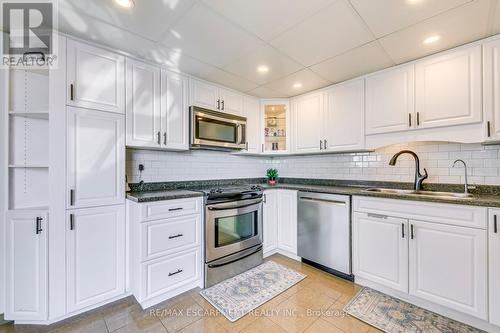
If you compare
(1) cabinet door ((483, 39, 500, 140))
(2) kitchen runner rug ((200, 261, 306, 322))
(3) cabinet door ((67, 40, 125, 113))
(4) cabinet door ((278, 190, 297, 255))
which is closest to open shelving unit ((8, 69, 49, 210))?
(3) cabinet door ((67, 40, 125, 113))

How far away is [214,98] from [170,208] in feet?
5.16

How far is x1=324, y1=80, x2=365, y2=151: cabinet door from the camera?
2.65 metres

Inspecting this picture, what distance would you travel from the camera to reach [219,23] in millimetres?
1691

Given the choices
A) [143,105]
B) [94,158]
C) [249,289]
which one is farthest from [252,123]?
[249,289]

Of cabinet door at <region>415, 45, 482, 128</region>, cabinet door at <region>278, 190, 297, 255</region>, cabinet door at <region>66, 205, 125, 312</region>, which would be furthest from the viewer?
cabinet door at <region>278, 190, 297, 255</region>

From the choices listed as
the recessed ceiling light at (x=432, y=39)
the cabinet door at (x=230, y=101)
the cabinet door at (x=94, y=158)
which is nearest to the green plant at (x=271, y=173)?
the cabinet door at (x=230, y=101)

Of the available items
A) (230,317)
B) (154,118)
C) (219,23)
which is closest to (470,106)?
(219,23)

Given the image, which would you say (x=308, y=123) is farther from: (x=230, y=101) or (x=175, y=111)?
(x=175, y=111)

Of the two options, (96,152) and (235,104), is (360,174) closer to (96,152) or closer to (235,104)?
(235,104)

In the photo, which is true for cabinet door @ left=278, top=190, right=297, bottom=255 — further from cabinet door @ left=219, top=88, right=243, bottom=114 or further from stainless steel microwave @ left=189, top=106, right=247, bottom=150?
cabinet door @ left=219, top=88, right=243, bottom=114

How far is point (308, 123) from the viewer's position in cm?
321

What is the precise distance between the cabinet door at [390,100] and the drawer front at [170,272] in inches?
98.7

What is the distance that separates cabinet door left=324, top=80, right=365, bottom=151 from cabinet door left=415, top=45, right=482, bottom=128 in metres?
0.58

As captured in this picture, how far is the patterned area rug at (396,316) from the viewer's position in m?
1.68
